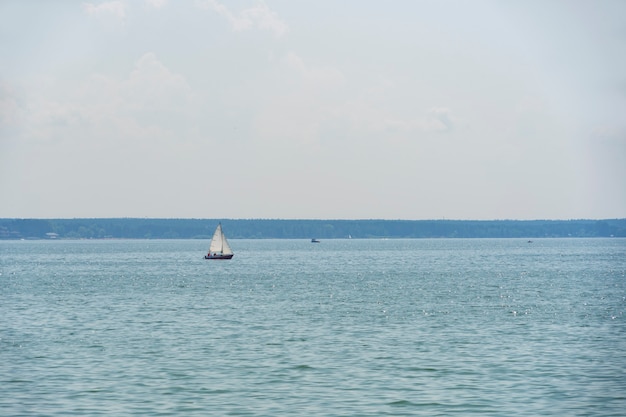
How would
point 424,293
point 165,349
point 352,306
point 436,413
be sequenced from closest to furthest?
point 436,413 → point 165,349 → point 352,306 → point 424,293

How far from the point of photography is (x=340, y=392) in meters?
34.1

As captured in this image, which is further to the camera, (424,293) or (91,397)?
(424,293)

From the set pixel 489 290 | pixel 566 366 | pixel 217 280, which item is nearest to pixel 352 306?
pixel 489 290

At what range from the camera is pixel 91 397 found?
1309 inches

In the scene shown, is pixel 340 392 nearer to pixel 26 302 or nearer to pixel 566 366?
pixel 566 366

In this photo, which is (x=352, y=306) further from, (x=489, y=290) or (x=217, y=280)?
(x=217, y=280)

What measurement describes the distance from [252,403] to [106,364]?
36.4ft

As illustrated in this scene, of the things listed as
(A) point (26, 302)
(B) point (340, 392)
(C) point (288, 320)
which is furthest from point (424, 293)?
(B) point (340, 392)

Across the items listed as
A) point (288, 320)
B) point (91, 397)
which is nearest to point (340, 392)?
point (91, 397)

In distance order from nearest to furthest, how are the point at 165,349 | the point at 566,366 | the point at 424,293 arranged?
the point at 566,366 < the point at 165,349 < the point at 424,293

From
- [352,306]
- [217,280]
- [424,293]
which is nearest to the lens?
[352,306]

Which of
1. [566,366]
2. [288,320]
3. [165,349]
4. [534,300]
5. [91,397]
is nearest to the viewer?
[91,397]

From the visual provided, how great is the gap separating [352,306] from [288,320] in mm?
11882

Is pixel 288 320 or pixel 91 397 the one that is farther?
pixel 288 320
